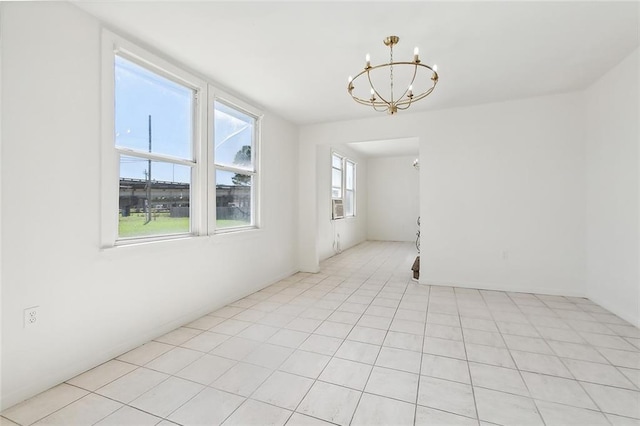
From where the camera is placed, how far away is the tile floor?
1606mm

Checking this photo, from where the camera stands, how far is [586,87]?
3.47m

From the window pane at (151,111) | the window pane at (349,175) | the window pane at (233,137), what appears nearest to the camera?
the window pane at (151,111)

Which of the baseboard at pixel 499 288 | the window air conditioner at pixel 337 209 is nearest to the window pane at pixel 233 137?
the window air conditioner at pixel 337 209

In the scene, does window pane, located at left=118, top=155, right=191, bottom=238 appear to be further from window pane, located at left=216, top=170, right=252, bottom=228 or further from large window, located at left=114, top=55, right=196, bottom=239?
window pane, located at left=216, top=170, right=252, bottom=228

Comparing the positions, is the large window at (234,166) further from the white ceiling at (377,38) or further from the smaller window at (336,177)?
the smaller window at (336,177)

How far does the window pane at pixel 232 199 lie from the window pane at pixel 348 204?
13.6ft

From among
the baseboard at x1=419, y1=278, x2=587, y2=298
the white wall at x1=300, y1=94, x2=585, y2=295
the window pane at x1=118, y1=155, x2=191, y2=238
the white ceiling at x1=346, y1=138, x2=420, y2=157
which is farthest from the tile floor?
the white ceiling at x1=346, y1=138, x2=420, y2=157

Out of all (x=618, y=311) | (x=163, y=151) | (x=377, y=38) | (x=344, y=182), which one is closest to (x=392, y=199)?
(x=344, y=182)

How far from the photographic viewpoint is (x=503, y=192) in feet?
12.9

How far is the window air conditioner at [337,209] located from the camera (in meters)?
6.64

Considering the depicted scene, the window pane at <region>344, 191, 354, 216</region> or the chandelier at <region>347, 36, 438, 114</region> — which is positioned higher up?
the chandelier at <region>347, 36, 438, 114</region>

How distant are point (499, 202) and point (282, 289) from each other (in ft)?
10.6

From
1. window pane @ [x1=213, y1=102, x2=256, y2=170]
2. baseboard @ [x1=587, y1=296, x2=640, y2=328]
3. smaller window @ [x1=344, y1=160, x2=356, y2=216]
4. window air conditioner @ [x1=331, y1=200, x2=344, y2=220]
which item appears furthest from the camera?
smaller window @ [x1=344, y1=160, x2=356, y2=216]

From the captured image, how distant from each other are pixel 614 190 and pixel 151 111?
15.4ft
